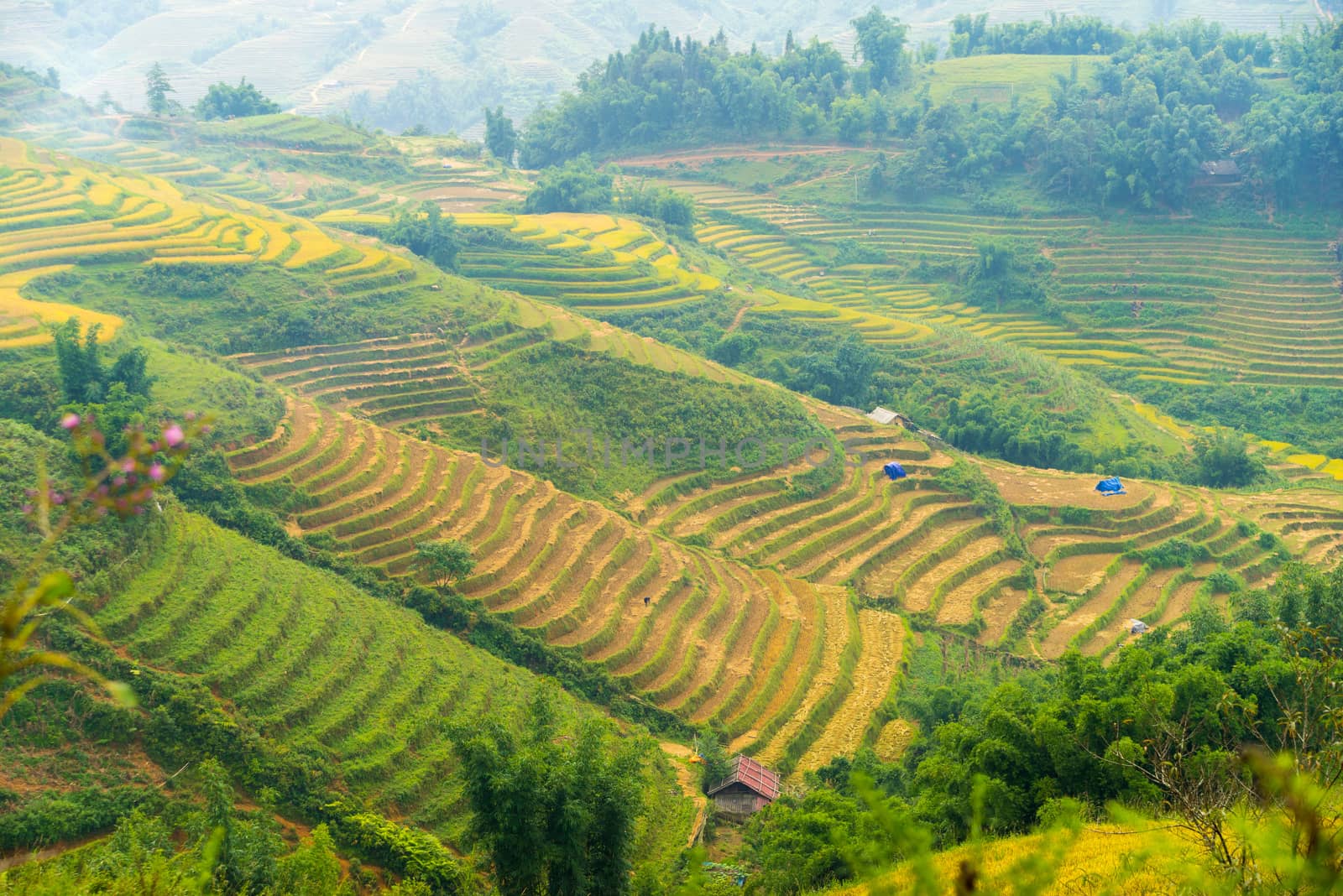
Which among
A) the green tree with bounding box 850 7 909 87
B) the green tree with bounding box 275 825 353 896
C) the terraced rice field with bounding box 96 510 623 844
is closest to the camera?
the green tree with bounding box 275 825 353 896

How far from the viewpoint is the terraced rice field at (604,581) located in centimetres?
1802

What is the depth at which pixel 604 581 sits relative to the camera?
64.8ft

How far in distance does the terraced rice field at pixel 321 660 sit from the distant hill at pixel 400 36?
78.4 metres

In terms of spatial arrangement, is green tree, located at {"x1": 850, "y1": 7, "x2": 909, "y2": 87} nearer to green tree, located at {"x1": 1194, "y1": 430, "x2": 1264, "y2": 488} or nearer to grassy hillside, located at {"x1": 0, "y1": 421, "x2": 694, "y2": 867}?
green tree, located at {"x1": 1194, "y1": 430, "x2": 1264, "y2": 488}

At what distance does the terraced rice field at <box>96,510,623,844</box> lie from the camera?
1406 centimetres

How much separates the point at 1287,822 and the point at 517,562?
1379 centimetres

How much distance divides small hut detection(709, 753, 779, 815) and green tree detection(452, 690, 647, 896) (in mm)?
3750

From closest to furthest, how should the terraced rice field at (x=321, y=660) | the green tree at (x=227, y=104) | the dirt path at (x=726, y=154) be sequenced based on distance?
the terraced rice field at (x=321, y=660) → the dirt path at (x=726, y=154) → the green tree at (x=227, y=104)

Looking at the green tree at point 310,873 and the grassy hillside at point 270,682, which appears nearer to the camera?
the green tree at point 310,873

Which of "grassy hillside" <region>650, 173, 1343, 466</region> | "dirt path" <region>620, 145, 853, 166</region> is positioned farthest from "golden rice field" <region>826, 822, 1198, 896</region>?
"dirt path" <region>620, 145, 853, 166</region>

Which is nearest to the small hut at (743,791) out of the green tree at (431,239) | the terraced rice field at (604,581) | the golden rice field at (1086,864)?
the terraced rice field at (604,581)

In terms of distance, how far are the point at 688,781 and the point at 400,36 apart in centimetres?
10280

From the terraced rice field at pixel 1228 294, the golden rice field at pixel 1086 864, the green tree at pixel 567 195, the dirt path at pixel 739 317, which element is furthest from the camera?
the green tree at pixel 567 195

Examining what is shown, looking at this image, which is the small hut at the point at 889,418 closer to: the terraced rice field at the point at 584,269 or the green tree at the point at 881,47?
the terraced rice field at the point at 584,269
